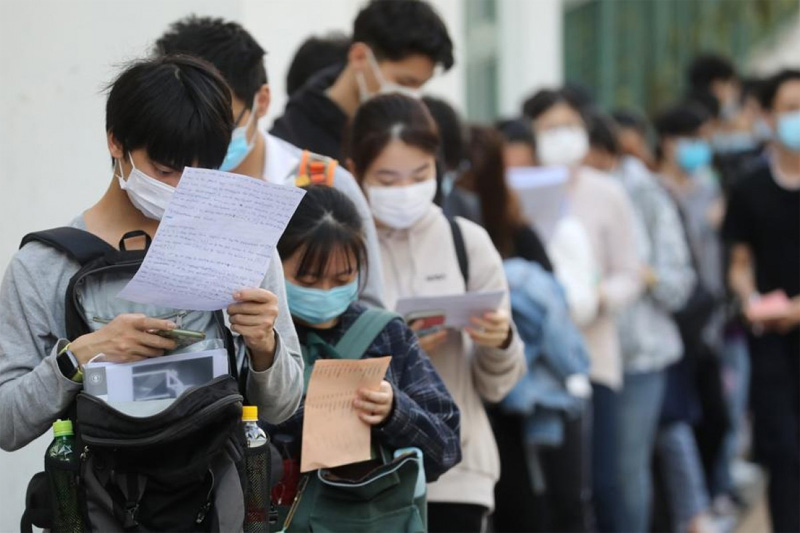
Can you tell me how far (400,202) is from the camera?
4430 mm

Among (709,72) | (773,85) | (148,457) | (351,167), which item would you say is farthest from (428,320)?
(709,72)

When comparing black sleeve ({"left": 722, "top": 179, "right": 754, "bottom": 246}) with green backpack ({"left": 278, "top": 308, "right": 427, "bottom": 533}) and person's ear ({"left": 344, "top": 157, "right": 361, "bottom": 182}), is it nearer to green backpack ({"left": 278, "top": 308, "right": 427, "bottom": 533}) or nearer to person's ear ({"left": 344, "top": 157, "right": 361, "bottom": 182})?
person's ear ({"left": 344, "top": 157, "right": 361, "bottom": 182})

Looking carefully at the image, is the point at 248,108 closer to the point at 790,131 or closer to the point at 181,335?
the point at 181,335

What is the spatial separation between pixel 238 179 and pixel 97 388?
48cm

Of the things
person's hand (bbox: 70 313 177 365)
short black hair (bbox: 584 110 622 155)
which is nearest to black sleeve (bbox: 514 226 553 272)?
short black hair (bbox: 584 110 622 155)

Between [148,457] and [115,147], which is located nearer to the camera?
[148,457]

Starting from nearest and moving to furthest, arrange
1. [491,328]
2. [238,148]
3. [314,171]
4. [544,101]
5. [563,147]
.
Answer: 1. [238,148]
2. [314,171]
3. [491,328]
4. [563,147]
5. [544,101]

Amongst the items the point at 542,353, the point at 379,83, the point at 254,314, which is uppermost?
the point at 379,83

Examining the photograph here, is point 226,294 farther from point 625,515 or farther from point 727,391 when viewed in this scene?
point 727,391

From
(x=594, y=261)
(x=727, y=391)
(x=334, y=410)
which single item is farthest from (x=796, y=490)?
(x=334, y=410)

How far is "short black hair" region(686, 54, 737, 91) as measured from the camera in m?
13.0

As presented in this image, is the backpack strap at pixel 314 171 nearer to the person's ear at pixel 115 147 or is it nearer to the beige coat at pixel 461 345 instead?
the beige coat at pixel 461 345

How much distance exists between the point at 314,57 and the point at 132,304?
8.82 ft

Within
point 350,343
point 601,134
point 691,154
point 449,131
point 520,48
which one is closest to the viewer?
point 350,343
